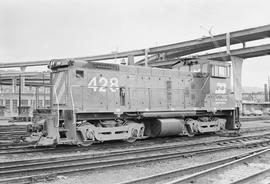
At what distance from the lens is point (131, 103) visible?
11.9 meters

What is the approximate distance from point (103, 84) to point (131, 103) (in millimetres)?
1418

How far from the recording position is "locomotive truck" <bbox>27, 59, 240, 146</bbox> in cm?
1002

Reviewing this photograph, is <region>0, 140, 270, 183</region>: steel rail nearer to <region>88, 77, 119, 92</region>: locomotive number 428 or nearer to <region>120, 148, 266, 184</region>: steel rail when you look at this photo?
<region>120, 148, 266, 184</region>: steel rail

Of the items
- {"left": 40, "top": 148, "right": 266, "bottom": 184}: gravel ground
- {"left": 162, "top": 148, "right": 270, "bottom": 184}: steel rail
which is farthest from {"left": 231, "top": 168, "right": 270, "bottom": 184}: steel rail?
{"left": 40, "top": 148, "right": 266, "bottom": 184}: gravel ground

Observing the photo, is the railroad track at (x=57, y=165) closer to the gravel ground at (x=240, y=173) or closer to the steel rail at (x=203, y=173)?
the steel rail at (x=203, y=173)

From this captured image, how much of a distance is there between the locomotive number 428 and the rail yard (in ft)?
0.12

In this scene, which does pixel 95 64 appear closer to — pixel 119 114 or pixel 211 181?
pixel 119 114

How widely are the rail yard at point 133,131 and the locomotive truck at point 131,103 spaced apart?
0.04 metres

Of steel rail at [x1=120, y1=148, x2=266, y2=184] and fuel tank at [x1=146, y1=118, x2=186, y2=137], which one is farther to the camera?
fuel tank at [x1=146, y1=118, x2=186, y2=137]

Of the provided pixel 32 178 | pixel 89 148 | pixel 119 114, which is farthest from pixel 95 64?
pixel 32 178

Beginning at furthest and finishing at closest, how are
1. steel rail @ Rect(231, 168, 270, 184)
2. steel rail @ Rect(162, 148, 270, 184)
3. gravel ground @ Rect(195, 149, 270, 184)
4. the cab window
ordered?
the cab window
gravel ground @ Rect(195, 149, 270, 184)
steel rail @ Rect(231, 168, 270, 184)
steel rail @ Rect(162, 148, 270, 184)

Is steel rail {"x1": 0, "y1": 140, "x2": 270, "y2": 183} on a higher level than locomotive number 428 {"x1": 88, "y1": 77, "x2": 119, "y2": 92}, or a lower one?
lower

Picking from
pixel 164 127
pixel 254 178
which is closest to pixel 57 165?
pixel 254 178

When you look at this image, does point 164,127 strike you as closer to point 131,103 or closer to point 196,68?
point 131,103
